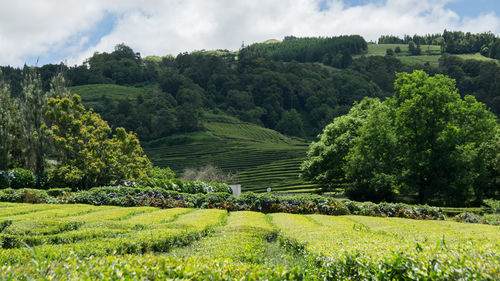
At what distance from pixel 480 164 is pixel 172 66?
15647 centimetres

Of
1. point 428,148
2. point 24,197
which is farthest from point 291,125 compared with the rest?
Result: point 24,197

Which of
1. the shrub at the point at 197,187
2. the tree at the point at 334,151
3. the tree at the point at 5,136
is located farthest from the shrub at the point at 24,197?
the tree at the point at 334,151

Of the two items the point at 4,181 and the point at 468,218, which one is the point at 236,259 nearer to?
the point at 468,218

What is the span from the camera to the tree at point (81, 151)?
2686cm

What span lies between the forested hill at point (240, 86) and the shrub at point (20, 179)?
8238 centimetres

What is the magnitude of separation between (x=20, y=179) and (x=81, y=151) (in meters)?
4.14

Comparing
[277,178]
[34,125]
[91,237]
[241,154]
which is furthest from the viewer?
[241,154]

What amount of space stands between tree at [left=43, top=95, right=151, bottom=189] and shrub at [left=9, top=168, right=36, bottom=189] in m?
1.21

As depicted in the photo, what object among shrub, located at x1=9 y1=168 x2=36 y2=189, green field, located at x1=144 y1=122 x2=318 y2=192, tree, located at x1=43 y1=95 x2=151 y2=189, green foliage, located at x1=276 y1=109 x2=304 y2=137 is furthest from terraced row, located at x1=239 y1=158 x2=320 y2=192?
green foliage, located at x1=276 y1=109 x2=304 y2=137

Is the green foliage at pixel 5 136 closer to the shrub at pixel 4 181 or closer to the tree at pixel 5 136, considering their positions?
the tree at pixel 5 136

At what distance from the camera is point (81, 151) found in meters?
27.1

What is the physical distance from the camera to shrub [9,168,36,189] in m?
24.7

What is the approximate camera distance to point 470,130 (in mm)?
32312

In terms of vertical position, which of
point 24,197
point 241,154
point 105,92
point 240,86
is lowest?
point 241,154
